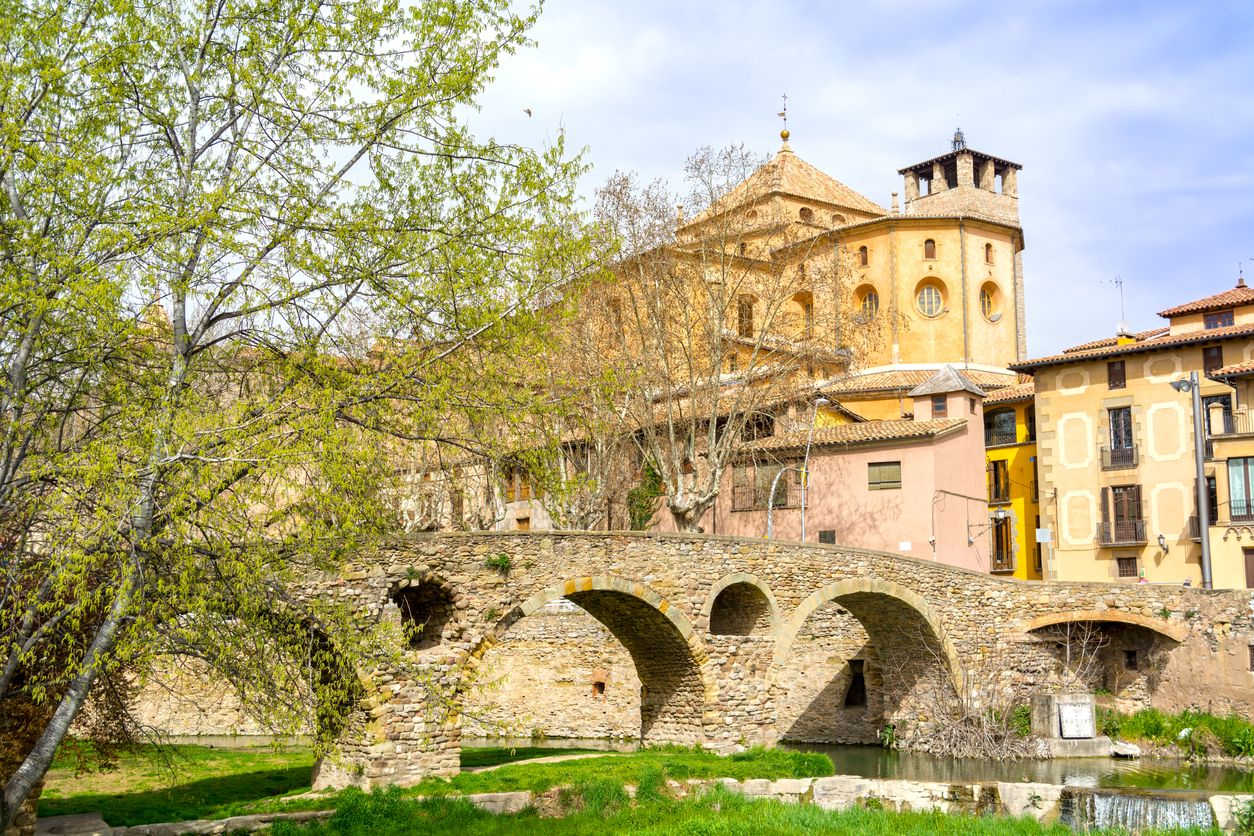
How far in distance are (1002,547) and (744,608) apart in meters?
19.9

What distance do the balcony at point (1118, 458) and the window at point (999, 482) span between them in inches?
185

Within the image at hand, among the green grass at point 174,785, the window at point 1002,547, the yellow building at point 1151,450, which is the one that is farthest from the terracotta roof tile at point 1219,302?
the green grass at point 174,785

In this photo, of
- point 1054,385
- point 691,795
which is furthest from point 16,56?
point 1054,385

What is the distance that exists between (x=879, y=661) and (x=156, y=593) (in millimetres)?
24142

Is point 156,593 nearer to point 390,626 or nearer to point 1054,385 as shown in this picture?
point 390,626

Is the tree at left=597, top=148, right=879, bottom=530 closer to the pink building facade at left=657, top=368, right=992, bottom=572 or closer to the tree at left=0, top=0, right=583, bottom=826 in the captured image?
the pink building facade at left=657, top=368, right=992, bottom=572

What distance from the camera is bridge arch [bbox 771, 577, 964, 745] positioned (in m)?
29.1

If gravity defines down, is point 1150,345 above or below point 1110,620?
above

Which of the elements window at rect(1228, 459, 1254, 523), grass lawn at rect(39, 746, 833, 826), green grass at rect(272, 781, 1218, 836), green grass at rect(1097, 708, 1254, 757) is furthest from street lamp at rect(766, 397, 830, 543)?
green grass at rect(272, 781, 1218, 836)

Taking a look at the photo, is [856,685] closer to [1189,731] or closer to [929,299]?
[1189,731]

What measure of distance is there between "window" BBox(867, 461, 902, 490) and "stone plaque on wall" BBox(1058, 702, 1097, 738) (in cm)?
887

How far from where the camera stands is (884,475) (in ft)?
118

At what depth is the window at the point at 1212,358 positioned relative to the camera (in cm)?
3656

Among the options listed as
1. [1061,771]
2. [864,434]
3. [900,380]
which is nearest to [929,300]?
[900,380]
